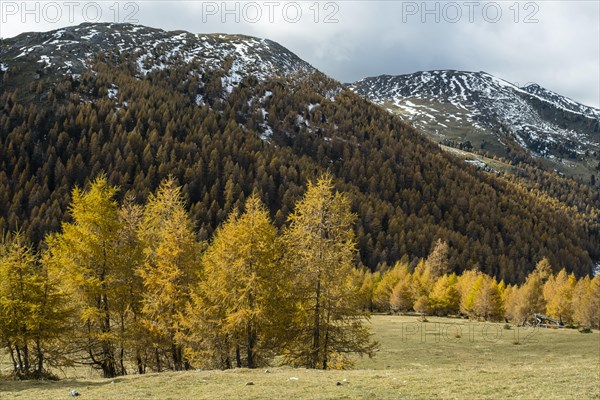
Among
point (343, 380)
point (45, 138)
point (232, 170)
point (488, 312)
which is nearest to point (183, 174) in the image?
point (232, 170)

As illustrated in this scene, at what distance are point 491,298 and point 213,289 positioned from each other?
74.7 metres

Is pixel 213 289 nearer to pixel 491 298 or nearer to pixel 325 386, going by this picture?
pixel 325 386

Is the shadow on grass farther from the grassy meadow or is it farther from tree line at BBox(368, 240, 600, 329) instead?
tree line at BBox(368, 240, 600, 329)

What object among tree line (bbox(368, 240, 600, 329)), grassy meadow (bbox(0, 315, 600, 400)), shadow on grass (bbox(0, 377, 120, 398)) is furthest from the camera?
tree line (bbox(368, 240, 600, 329))

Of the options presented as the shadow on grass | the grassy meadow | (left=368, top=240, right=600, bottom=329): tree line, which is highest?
the grassy meadow

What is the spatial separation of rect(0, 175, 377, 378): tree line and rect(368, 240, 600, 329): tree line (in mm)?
47347

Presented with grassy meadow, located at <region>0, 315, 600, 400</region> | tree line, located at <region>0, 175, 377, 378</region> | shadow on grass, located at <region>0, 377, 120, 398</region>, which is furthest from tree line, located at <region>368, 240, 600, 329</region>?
shadow on grass, located at <region>0, 377, 120, 398</region>

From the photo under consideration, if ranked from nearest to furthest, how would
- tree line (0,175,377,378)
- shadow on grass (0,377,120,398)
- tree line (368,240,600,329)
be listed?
shadow on grass (0,377,120,398) → tree line (0,175,377,378) → tree line (368,240,600,329)

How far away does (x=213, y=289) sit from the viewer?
89.6 ft

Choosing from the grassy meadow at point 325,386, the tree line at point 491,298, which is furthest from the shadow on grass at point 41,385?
the tree line at point 491,298

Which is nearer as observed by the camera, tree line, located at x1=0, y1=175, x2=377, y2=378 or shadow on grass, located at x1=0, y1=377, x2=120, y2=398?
shadow on grass, located at x1=0, y1=377, x2=120, y2=398

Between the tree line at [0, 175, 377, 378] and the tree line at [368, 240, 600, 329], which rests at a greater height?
the tree line at [0, 175, 377, 378]

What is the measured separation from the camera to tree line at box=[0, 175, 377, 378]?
86.9 feet

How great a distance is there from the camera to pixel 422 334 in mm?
59812
